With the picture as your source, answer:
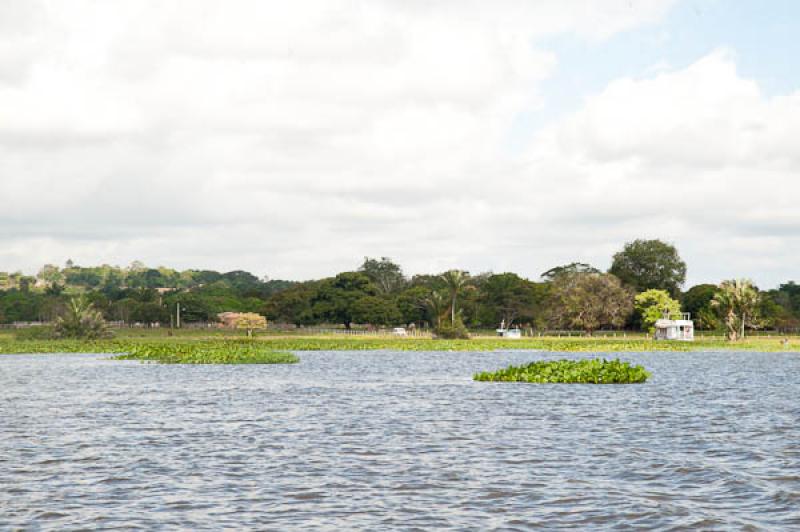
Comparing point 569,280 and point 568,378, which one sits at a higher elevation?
point 569,280

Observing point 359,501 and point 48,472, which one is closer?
point 359,501

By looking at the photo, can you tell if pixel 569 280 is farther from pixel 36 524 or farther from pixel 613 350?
pixel 36 524

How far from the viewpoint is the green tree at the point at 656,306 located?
145 m

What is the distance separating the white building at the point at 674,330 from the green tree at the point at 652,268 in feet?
91.6

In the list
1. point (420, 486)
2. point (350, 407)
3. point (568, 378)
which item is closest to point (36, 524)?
point (420, 486)

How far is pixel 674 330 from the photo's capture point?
134 metres

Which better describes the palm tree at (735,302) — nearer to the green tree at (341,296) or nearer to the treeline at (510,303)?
the treeline at (510,303)

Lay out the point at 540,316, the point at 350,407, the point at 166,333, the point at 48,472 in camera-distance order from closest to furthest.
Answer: the point at 48,472 → the point at 350,407 → the point at 166,333 → the point at 540,316

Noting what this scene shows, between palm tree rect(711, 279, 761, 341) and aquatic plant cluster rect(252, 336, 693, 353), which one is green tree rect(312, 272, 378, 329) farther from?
palm tree rect(711, 279, 761, 341)

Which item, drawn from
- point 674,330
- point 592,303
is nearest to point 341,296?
point 592,303

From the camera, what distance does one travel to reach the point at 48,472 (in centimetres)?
2361

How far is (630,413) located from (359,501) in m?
20.5

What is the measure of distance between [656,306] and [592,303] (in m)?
10.3

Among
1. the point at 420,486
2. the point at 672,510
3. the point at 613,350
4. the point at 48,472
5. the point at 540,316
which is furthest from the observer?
the point at 540,316
